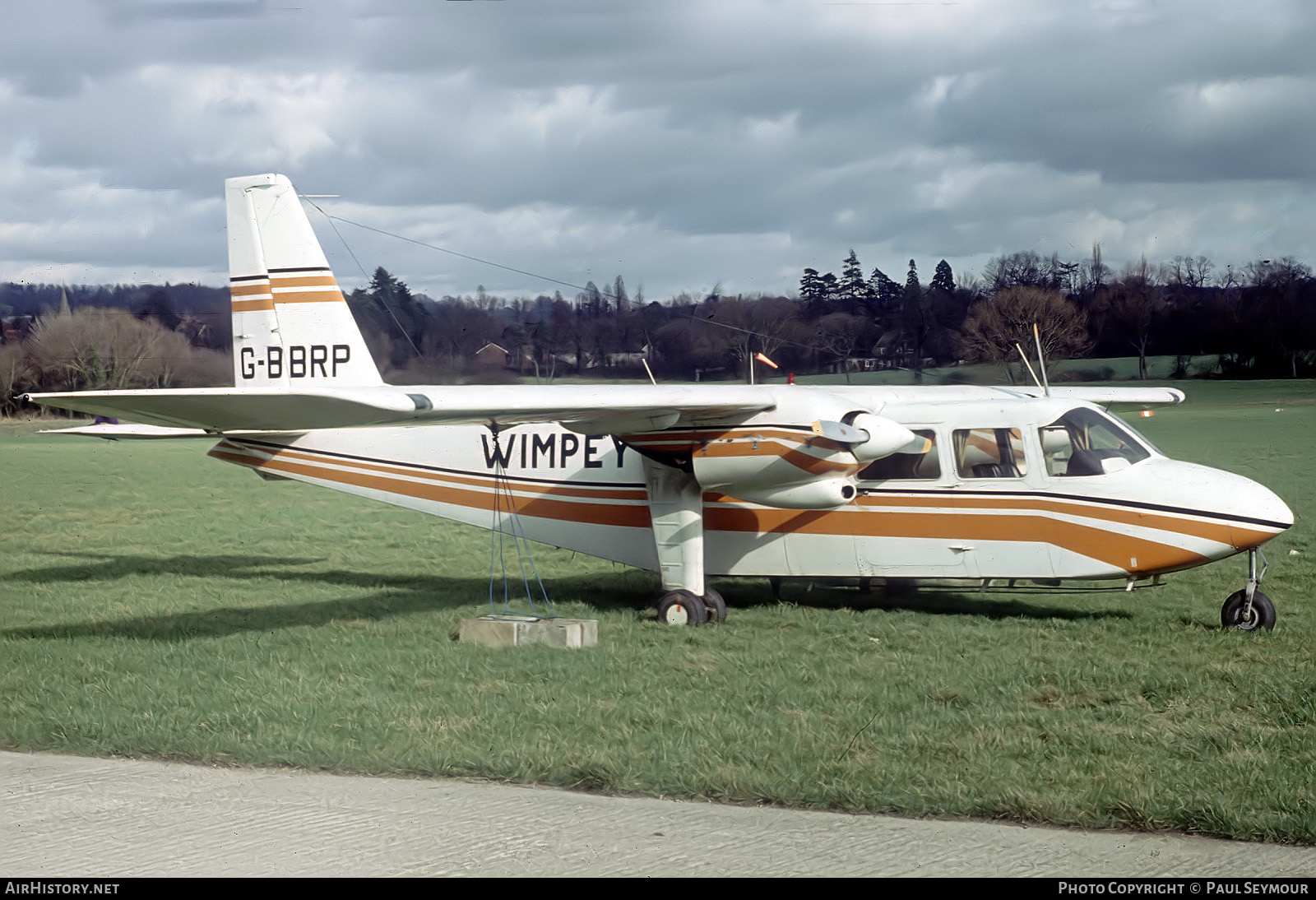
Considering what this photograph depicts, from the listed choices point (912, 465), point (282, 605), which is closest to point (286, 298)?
point (282, 605)

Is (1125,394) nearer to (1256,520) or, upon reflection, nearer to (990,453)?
(990,453)

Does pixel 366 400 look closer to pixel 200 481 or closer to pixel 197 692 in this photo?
pixel 197 692

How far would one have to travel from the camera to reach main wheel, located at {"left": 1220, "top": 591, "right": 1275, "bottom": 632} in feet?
32.7

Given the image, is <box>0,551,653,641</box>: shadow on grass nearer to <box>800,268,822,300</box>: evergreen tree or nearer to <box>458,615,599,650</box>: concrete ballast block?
<box>458,615,599,650</box>: concrete ballast block

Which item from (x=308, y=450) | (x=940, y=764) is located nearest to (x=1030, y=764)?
(x=940, y=764)

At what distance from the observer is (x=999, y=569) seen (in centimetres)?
1073

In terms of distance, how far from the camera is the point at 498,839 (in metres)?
5.14

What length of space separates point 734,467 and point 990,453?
7.61 ft

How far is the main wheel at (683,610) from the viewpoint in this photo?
10.9 m

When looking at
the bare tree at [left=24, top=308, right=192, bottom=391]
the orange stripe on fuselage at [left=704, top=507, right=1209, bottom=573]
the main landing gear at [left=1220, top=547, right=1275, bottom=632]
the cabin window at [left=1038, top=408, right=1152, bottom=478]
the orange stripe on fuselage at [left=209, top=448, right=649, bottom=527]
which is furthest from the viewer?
the bare tree at [left=24, top=308, right=192, bottom=391]

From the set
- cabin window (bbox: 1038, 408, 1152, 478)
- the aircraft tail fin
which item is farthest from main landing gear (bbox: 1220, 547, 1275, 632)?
the aircraft tail fin

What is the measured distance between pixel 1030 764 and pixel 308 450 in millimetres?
9006

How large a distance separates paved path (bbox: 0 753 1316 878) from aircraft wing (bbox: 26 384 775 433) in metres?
2.58

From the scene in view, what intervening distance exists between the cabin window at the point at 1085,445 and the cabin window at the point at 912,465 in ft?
3.11
